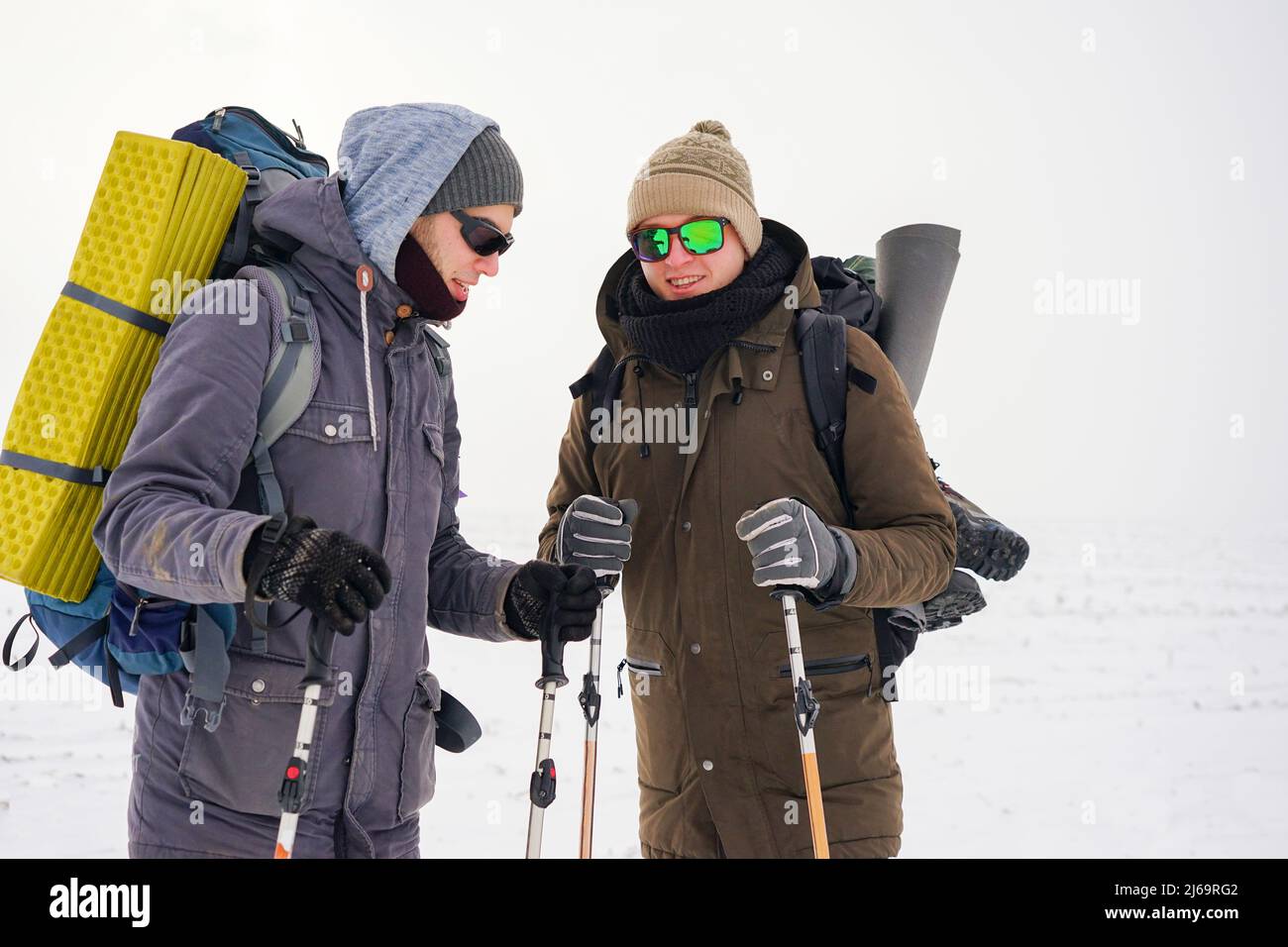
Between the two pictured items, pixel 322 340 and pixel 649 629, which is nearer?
pixel 322 340

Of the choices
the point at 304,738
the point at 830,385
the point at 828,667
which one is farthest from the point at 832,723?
the point at 304,738

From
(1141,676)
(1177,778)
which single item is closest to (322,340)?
(1177,778)

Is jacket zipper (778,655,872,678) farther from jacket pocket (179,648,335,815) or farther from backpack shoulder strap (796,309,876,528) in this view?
jacket pocket (179,648,335,815)

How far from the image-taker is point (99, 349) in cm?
227

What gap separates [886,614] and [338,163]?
1.90 m

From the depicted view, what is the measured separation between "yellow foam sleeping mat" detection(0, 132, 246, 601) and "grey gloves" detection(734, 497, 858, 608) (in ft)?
4.79

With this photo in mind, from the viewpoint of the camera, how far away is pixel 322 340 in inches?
93.9

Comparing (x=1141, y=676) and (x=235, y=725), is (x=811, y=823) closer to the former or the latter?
(x=235, y=725)

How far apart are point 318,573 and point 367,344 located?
25.6 inches

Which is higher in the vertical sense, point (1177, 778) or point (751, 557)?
point (751, 557)

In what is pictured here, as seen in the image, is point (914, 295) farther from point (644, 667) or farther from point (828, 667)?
point (644, 667)
